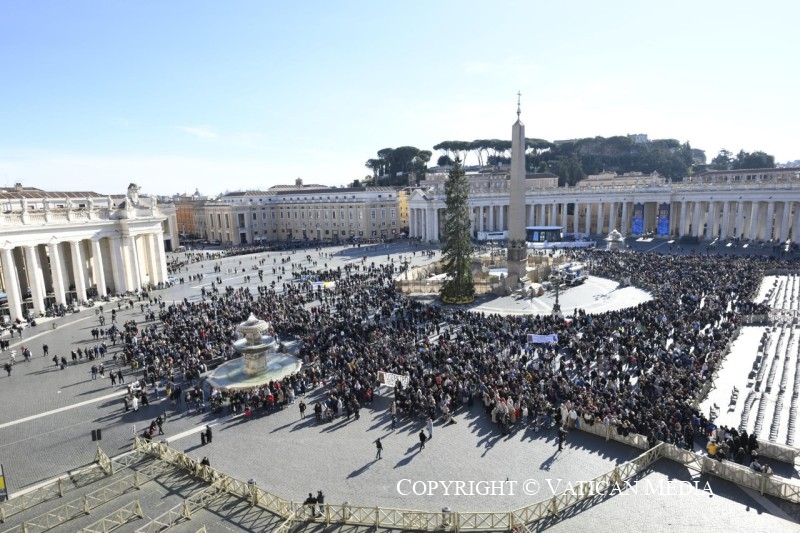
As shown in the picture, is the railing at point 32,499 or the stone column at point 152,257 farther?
the stone column at point 152,257

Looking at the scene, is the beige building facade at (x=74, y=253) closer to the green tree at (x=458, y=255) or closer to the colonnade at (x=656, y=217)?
the green tree at (x=458, y=255)

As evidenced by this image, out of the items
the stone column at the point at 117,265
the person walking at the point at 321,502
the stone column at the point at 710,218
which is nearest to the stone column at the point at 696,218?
the stone column at the point at 710,218

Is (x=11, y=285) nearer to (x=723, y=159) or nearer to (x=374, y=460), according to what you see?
(x=374, y=460)

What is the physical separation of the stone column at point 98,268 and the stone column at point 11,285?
6.80 meters

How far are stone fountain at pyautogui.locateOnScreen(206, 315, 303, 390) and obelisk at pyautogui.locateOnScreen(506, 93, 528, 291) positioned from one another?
69.8 ft

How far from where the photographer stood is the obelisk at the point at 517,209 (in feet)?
121

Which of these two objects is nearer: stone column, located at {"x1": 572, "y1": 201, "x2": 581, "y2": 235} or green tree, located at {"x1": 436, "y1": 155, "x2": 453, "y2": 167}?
stone column, located at {"x1": 572, "y1": 201, "x2": 581, "y2": 235}

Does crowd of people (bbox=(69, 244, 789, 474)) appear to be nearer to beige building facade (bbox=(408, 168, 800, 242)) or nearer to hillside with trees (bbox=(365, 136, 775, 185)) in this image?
beige building facade (bbox=(408, 168, 800, 242))

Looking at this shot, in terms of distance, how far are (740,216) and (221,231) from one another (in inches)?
3158

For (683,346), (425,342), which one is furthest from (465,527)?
(683,346)

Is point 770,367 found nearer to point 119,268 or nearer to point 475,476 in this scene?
point 475,476

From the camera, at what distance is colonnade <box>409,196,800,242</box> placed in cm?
Result: 5888

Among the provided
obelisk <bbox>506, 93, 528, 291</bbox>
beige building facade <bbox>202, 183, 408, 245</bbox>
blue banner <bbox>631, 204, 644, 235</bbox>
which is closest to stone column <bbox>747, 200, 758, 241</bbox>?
blue banner <bbox>631, 204, 644, 235</bbox>

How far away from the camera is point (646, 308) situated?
90.5ft
